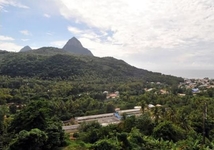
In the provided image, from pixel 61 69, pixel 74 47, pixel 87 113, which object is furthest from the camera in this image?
pixel 74 47

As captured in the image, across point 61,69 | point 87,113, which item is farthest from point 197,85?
point 87,113

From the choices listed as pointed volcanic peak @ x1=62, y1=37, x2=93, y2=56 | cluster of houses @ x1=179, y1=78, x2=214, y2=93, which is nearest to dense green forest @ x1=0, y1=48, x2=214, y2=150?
cluster of houses @ x1=179, y1=78, x2=214, y2=93

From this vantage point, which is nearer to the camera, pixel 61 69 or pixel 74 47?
pixel 61 69

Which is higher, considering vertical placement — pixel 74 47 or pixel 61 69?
pixel 74 47

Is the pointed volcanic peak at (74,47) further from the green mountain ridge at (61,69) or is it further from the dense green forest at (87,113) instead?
the dense green forest at (87,113)

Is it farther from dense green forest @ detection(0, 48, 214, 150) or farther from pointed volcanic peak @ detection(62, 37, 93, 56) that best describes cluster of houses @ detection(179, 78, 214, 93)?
pointed volcanic peak @ detection(62, 37, 93, 56)

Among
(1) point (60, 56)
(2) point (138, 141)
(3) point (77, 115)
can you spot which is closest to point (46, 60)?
(1) point (60, 56)

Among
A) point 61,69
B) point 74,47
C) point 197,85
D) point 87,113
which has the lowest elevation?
point 87,113

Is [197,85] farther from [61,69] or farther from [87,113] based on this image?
[87,113]

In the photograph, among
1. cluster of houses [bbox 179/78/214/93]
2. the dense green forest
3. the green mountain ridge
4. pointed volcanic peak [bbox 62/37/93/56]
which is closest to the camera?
the dense green forest
